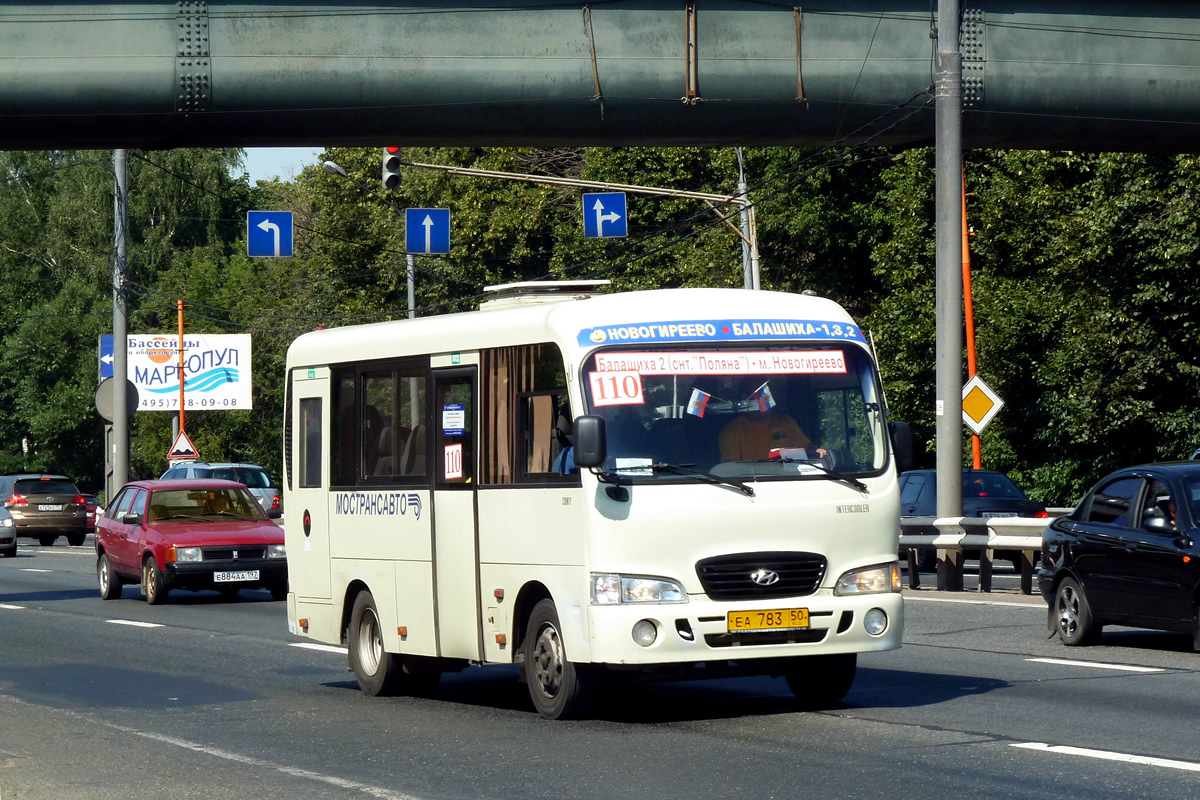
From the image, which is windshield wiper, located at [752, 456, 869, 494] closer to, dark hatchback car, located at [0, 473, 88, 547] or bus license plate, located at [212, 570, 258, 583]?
bus license plate, located at [212, 570, 258, 583]

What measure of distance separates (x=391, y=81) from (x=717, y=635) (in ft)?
37.8

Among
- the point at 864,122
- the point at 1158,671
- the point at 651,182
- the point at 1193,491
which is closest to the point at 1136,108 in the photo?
the point at 864,122

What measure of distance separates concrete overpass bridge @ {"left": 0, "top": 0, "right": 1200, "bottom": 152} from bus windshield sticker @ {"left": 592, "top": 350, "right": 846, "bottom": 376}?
9.83 meters

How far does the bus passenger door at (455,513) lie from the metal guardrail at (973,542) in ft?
34.8

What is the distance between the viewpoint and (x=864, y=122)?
2208 centimetres

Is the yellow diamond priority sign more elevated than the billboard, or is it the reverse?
the billboard

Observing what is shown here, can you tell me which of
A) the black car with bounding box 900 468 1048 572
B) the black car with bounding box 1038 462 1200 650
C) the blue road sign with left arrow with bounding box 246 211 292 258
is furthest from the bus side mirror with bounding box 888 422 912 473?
the blue road sign with left arrow with bounding box 246 211 292 258

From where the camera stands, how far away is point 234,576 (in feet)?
84.2

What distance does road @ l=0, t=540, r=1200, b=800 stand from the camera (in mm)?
9031

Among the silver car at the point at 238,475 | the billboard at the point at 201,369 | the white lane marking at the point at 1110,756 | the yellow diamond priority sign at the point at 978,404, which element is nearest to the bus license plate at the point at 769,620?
the white lane marking at the point at 1110,756

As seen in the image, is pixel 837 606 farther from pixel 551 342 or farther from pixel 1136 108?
pixel 1136 108

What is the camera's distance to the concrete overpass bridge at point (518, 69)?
2069 cm

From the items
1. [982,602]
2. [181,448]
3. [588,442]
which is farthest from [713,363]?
[181,448]

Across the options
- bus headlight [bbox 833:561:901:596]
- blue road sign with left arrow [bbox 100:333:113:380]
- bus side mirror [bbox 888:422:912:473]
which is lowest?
bus headlight [bbox 833:561:901:596]
